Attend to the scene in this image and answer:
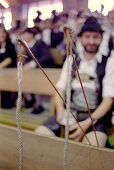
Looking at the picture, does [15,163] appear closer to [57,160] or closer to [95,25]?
[57,160]

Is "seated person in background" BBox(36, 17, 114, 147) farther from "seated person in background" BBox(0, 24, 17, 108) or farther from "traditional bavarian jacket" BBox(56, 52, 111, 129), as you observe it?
"seated person in background" BBox(0, 24, 17, 108)

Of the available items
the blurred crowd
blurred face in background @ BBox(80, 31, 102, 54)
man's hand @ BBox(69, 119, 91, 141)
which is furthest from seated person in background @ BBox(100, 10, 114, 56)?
man's hand @ BBox(69, 119, 91, 141)

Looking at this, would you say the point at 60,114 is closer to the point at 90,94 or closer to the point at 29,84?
the point at 90,94

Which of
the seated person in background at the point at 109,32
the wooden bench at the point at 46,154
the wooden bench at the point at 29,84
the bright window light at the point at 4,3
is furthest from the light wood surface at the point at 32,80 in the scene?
the bright window light at the point at 4,3

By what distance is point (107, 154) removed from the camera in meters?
0.58

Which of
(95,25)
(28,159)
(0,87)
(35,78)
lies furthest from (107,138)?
(0,87)

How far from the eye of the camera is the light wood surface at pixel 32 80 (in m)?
1.76

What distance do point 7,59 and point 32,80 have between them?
37 centimetres

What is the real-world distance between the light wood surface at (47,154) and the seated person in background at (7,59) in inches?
39.7

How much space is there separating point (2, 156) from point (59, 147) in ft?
0.88

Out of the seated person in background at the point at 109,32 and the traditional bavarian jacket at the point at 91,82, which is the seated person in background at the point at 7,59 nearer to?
the traditional bavarian jacket at the point at 91,82

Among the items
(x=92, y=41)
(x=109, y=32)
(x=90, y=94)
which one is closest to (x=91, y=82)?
(x=90, y=94)

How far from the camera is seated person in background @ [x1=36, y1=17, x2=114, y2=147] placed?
37.7 inches

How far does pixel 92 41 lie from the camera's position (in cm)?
118
